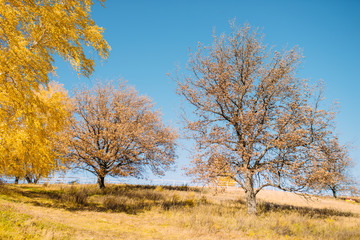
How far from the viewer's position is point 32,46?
8.71 metres

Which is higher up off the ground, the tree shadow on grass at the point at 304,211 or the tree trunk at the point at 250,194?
the tree trunk at the point at 250,194

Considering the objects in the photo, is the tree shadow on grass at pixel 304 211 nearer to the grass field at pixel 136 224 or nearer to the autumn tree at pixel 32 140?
the grass field at pixel 136 224

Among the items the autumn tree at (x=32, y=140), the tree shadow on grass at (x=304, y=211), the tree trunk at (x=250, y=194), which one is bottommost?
the tree shadow on grass at (x=304, y=211)

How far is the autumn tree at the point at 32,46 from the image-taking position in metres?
6.95

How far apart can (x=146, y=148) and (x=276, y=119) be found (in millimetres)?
11044

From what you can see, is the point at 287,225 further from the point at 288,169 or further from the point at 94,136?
the point at 94,136

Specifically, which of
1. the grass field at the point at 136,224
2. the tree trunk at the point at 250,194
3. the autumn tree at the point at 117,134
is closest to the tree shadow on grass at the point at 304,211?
the grass field at the point at 136,224

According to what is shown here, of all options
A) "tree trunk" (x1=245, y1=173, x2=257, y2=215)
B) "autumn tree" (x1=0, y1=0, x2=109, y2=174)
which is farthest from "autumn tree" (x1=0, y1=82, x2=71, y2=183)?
"tree trunk" (x1=245, y1=173, x2=257, y2=215)

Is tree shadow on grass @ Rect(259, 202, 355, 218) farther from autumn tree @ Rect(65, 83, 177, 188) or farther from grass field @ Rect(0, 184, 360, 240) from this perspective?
autumn tree @ Rect(65, 83, 177, 188)

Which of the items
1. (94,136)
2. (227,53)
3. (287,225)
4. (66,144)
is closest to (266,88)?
(227,53)

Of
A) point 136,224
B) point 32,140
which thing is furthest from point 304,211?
point 32,140

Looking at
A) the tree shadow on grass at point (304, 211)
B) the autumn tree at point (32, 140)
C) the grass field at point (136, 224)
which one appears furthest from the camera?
the tree shadow on grass at point (304, 211)

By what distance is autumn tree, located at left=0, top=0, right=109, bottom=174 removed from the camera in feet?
22.8

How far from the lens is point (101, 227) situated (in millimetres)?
8977
